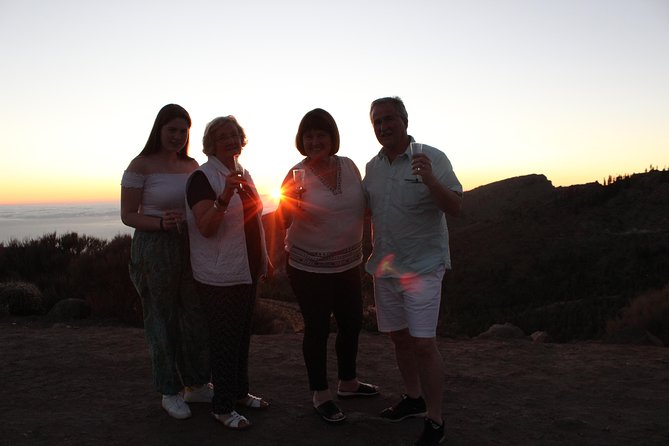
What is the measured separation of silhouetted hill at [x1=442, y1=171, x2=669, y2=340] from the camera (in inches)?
383

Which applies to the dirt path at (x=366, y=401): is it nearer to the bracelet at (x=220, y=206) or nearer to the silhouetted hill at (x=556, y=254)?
the bracelet at (x=220, y=206)

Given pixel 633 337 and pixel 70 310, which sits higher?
pixel 70 310

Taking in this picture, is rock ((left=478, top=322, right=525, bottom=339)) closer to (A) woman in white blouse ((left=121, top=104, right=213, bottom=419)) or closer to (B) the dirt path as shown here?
(B) the dirt path

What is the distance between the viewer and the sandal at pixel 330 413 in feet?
12.8

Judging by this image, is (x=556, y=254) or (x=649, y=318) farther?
(x=556, y=254)

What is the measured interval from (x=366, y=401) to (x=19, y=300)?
642 cm

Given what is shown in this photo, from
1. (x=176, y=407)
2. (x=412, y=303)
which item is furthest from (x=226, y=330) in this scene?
(x=412, y=303)

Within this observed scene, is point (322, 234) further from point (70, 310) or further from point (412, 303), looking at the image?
point (70, 310)

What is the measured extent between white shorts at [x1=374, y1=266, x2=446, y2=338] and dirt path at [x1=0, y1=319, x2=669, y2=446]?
2.57ft

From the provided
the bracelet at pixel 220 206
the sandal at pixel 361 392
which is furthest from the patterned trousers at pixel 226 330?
the sandal at pixel 361 392

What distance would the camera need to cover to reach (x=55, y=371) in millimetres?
5227

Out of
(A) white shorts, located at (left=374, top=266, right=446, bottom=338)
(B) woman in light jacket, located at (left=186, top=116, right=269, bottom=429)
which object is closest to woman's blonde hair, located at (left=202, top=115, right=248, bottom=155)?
(B) woman in light jacket, located at (left=186, top=116, right=269, bottom=429)

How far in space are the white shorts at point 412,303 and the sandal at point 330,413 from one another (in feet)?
2.41

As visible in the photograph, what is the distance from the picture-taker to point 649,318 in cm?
734
